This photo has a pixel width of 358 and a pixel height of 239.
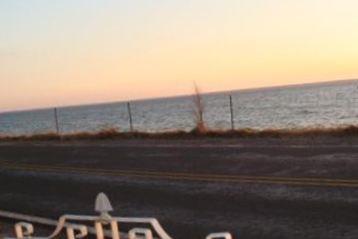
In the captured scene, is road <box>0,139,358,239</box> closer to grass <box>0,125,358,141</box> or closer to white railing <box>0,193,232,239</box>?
grass <box>0,125,358,141</box>

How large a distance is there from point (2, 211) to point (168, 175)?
11.0 ft

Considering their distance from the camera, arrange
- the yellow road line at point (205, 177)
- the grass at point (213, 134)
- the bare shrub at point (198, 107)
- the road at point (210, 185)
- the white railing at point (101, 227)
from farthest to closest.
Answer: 1. the bare shrub at point (198, 107)
2. the grass at point (213, 134)
3. the yellow road line at point (205, 177)
4. the road at point (210, 185)
5. the white railing at point (101, 227)

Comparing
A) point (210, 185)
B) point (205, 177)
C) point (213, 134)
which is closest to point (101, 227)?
point (210, 185)

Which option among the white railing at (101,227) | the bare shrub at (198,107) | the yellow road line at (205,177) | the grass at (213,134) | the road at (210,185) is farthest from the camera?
the bare shrub at (198,107)

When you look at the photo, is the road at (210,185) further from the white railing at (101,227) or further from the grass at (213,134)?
the white railing at (101,227)

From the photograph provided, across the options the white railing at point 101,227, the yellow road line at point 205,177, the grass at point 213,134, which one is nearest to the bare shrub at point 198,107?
the grass at point 213,134

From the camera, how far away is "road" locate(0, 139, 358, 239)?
9680 millimetres

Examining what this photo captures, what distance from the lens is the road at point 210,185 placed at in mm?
9680

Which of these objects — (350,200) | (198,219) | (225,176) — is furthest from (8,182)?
(350,200)

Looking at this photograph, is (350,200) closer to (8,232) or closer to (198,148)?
(8,232)

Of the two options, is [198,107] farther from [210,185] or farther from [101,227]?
[101,227]

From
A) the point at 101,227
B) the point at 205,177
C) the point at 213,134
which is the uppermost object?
the point at 101,227

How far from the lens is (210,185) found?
12.8 meters

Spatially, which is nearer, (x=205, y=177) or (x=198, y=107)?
(x=205, y=177)
